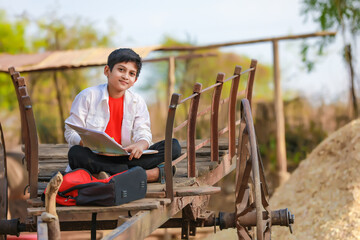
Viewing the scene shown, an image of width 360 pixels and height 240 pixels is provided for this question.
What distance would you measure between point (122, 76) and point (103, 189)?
999mm

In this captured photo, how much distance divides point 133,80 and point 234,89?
1627 millimetres

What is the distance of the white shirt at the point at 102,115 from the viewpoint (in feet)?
13.8

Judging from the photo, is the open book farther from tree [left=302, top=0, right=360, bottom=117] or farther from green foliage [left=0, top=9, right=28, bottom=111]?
green foliage [left=0, top=9, right=28, bottom=111]

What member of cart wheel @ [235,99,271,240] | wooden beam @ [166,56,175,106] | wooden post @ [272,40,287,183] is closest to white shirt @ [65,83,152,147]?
cart wheel @ [235,99,271,240]

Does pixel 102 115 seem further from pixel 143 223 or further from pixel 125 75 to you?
pixel 143 223

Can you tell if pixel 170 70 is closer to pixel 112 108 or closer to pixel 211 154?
pixel 211 154

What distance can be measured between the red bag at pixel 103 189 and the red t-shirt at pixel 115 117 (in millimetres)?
556

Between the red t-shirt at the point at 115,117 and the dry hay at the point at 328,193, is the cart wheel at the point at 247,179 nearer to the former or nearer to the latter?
the red t-shirt at the point at 115,117

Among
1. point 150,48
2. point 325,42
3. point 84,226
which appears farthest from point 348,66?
point 84,226

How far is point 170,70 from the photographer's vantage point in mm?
10266

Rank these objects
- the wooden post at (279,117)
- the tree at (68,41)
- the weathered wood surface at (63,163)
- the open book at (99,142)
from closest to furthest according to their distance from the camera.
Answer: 1. the open book at (99,142)
2. the weathered wood surface at (63,163)
3. the wooden post at (279,117)
4. the tree at (68,41)

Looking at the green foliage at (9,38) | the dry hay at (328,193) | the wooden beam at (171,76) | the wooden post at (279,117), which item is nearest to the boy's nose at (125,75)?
the dry hay at (328,193)

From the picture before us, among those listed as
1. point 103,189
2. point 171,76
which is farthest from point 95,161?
point 171,76

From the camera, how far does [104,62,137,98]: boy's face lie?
425cm
